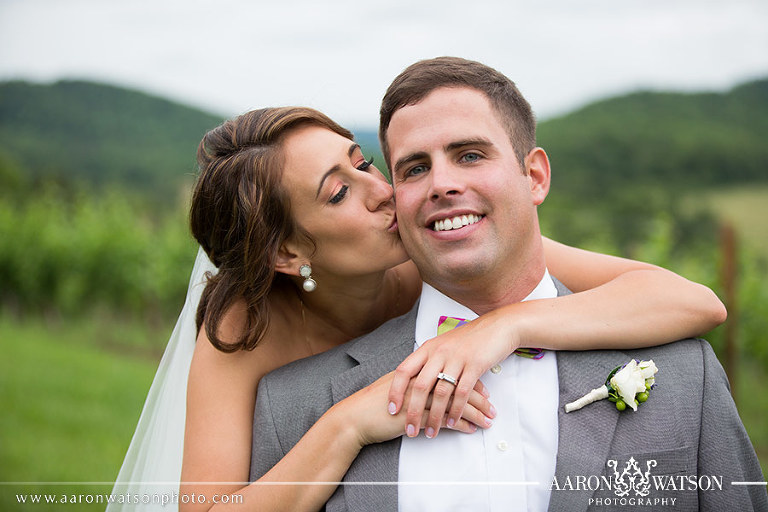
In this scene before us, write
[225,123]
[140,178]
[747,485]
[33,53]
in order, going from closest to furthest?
[747,485] → [225,123] → [33,53] → [140,178]

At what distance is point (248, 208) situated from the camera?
2.76 meters

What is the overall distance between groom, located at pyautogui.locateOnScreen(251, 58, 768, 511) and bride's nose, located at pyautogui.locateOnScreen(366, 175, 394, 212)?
141mm

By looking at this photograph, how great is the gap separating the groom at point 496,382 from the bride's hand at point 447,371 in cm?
18

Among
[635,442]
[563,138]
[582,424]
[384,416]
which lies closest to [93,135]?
[563,138]

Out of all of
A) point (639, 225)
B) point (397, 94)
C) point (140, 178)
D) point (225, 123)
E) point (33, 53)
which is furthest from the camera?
point (140, 178)

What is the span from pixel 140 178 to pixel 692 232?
21338 mm

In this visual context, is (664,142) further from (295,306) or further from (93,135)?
(295,306)

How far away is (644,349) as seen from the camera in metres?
2.48

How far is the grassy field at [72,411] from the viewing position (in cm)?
664

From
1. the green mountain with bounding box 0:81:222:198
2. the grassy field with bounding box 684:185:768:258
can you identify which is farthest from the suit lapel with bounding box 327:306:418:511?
the green mountain with bounding box 0:81:222:198

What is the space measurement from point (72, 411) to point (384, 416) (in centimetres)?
788

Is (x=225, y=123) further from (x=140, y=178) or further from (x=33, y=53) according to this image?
(x=140, y=178)

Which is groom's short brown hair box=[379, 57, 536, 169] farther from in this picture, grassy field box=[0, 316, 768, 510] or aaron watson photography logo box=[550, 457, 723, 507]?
grassy field box=[0, 316, 768, 510]

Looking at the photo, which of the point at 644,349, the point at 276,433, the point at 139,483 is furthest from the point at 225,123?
the point at 644,349
